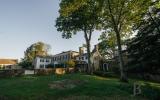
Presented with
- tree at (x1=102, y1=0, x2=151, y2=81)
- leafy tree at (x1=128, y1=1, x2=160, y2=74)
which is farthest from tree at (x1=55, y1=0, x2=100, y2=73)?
leafy tree at (x1=128, y1=1, x2=160, y2=74)

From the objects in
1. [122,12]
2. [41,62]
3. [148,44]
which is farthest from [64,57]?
[148,44]

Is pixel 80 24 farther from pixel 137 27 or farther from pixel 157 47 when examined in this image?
pixel 157 47

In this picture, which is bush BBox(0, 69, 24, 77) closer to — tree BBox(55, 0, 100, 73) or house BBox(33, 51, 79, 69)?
tree BBox(55, 0, 100, 73)

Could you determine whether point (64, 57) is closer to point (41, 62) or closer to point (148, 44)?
point (41, 62)

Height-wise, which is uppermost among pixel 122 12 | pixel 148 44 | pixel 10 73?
pixel 122 12

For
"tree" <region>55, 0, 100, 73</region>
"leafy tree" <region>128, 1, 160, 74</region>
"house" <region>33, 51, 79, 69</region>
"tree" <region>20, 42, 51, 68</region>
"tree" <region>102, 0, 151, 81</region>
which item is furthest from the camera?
"tree" <region>20, 42, 51, 68</region>

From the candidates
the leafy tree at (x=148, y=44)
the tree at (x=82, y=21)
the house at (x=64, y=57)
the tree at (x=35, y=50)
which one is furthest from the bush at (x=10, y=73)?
the tree at (x=35, y=50)

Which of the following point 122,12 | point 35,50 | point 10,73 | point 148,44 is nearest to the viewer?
point 148,44

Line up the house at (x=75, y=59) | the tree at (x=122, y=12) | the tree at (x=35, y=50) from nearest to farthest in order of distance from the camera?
the tree at (x=122, y=12), the house at (x=75, y=59), the tree at (x=35, y=50)

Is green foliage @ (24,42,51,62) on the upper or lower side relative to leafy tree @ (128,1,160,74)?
upper

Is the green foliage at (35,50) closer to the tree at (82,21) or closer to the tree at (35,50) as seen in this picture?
the tree at (35,50)

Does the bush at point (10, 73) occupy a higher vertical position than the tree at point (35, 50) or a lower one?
lower

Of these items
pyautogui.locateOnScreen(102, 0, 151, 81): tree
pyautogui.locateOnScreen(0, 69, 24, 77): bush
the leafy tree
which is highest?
pyautogui.locateOnScreen(102, 0, 151, 81): tree

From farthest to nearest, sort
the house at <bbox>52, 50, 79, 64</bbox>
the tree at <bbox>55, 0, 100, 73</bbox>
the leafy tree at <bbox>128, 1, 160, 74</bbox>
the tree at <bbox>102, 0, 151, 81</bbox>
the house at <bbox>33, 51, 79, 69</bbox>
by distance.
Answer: the house at <bbox>33, 51, 79, 69</bbox>, the house at <bbox>52, 50, 79, 64</bbox>, the tree at <bbox>55, 0, 100, 73</bbox>, the tree at <bbox>102, 0, 151, 81</bbox>, the leafy tree at <bbox>128, 1, 160, 74</bbox>
